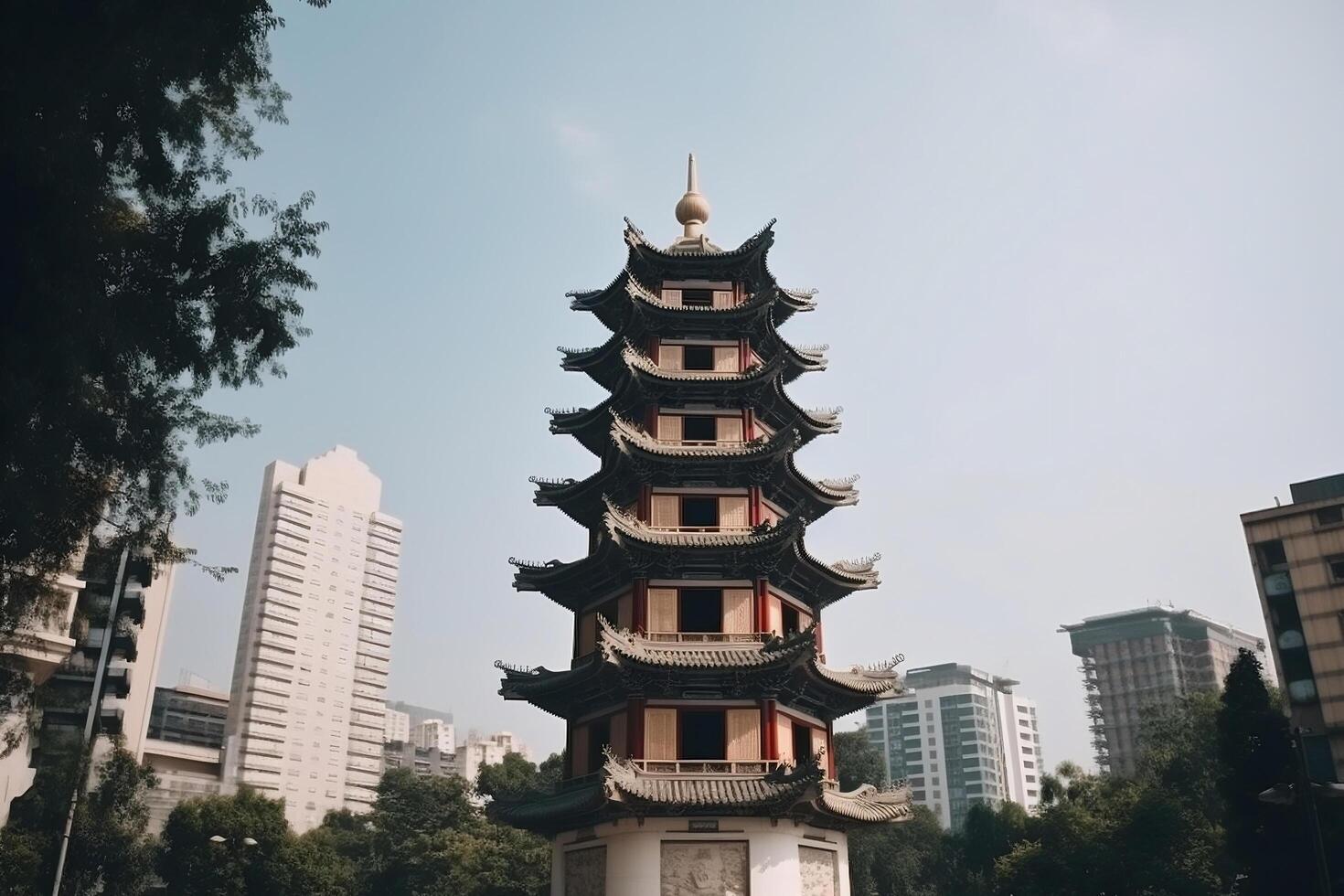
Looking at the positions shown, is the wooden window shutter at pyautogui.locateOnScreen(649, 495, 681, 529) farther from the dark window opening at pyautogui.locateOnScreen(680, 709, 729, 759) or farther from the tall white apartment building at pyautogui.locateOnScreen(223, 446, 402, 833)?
the tall white apartment building at pyautogui.locateOnScreen(223, 446, 402, 833)

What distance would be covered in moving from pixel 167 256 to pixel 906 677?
469 ft

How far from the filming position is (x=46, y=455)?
1280 centimetres

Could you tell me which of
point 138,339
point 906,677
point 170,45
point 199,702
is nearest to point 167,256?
point 138,339

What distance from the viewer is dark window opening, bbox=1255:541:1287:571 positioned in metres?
48.1

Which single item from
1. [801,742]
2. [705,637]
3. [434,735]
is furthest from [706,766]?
[434,735]

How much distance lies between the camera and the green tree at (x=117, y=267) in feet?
37.5

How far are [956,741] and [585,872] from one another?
391 ft

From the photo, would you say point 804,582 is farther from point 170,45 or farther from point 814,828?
point 170,45

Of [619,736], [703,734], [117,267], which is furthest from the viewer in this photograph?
[619,736]

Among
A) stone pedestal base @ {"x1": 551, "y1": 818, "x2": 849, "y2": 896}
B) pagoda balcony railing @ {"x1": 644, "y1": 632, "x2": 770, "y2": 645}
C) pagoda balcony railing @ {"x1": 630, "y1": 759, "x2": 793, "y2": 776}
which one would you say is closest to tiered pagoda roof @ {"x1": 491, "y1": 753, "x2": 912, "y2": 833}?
pagoda balcony railing @ {"x1": 630, "y1": 759, "x2": 793, "y2": 776}

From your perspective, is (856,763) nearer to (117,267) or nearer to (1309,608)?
(1309,608)

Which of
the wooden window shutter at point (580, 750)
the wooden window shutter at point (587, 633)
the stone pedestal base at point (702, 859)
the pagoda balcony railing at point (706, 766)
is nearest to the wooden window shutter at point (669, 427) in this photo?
the wooden window shutter at point (587, 633)

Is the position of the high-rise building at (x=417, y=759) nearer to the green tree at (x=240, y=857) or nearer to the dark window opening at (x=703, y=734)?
the green tree at (x=240, y=857)

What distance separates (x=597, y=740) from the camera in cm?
2738
